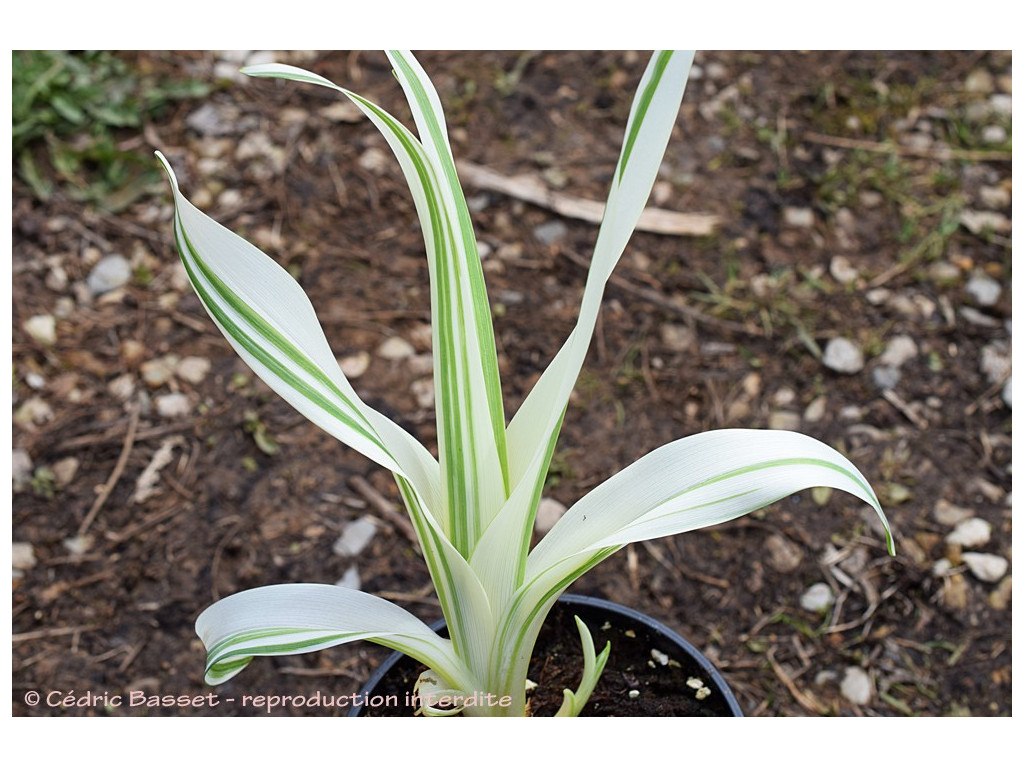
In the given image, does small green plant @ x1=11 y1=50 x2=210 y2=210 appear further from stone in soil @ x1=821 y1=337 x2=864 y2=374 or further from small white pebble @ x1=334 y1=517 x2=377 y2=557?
stone in soil @ x1=821 y1=337 x2=864 y2=374

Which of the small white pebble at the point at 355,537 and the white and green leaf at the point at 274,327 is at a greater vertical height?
the white and green leaf at the point at 274,327

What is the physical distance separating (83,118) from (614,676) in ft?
4.00

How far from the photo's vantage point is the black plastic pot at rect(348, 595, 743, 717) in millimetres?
736

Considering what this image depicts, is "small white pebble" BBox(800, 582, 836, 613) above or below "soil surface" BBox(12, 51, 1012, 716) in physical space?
below

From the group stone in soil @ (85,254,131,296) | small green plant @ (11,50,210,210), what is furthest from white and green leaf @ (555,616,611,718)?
small green plant @ (11,50,210,210)

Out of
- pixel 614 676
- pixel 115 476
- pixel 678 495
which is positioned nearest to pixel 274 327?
pixel 678 495

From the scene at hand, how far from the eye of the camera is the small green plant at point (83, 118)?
1.41 m

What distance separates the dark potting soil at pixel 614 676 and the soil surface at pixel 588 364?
0.30 meters

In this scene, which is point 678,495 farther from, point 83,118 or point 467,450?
point 83,118

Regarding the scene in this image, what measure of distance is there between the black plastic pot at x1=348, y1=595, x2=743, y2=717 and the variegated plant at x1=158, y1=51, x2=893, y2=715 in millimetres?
101

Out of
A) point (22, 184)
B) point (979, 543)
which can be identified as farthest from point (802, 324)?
point (22, 184)

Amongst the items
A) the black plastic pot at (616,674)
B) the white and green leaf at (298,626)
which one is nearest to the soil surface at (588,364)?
the black plastic pot at (616,674)

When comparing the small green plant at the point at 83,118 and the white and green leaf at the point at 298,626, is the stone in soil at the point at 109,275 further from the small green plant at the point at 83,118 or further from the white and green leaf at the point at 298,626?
the white and green leaf at the point at 298,626

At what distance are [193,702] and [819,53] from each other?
137 cm
